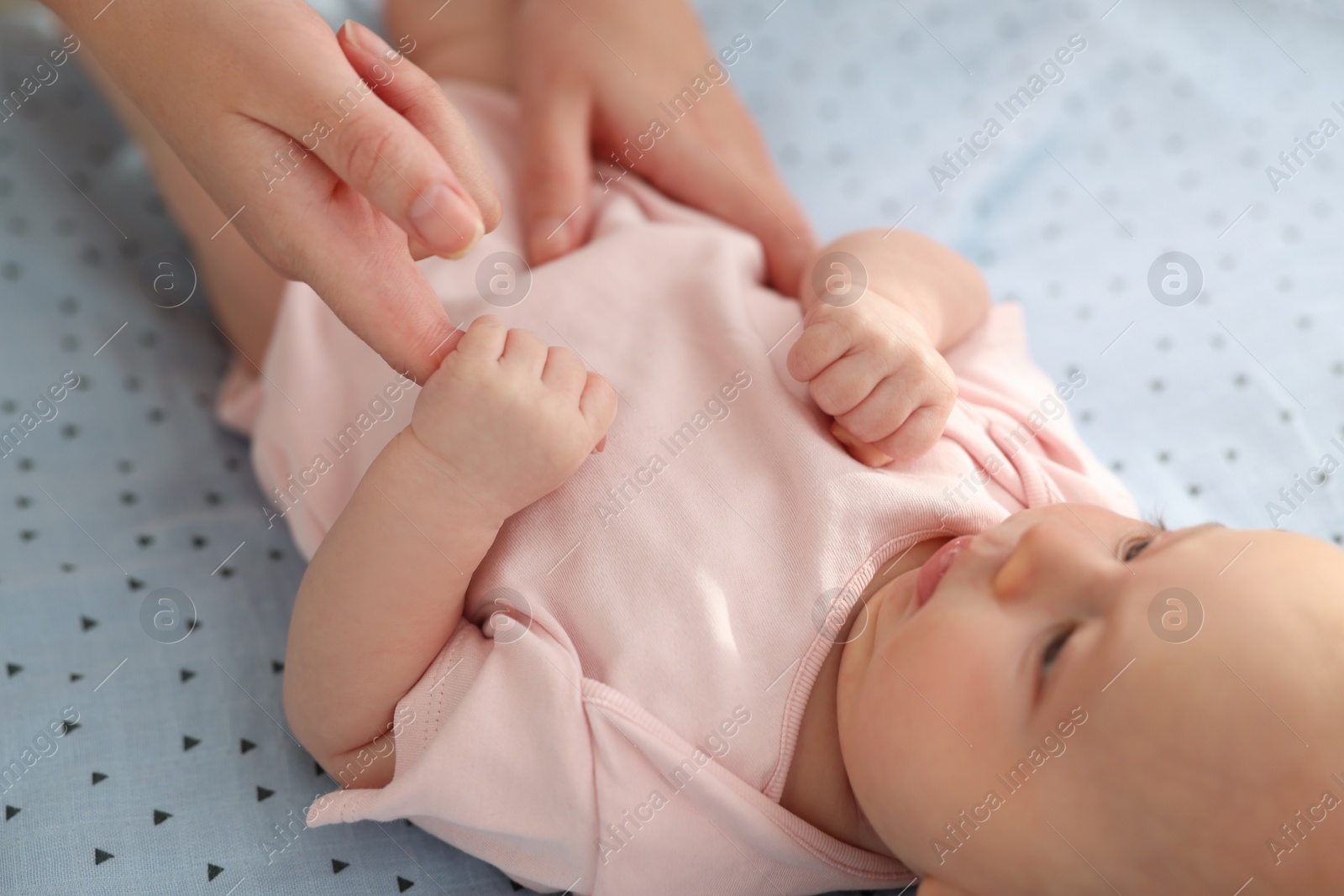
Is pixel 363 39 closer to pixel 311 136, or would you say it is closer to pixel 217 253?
pixel 311 136

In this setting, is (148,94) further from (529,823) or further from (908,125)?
(908,125)

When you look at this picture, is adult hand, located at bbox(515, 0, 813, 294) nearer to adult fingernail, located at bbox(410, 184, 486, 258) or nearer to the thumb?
the thumb

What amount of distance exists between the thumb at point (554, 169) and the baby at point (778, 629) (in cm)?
13

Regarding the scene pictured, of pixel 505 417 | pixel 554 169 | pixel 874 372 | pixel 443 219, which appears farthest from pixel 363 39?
pixel 874 372

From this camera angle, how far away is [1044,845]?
89 cm

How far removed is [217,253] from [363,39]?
0.59 metres

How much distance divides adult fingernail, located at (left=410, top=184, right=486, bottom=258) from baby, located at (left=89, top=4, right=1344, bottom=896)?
0.16 metres

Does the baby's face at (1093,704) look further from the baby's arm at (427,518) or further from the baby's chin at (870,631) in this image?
the baby's arm at (427,518)

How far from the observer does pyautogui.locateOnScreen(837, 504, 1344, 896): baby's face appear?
2.70 feet

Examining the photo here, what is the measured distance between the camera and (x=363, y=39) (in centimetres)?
89

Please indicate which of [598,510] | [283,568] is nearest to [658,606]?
[598,510]

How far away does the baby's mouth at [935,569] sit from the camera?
98cm

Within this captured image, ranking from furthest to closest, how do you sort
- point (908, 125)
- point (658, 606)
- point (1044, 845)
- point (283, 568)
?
point (908, 125)
point (283, 568)
point (658, 606)
point (1044, 845)

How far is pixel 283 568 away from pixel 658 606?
50 cm
